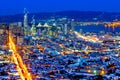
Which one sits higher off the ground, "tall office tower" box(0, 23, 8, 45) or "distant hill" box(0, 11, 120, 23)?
"distant hill" box(0, 11, 120, 23)

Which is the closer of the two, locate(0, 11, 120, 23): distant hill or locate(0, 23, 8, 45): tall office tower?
locate(0, 23, 8, 45): tall office tower

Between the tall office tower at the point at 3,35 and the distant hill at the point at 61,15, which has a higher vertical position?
the distant hill at the point at 61,15

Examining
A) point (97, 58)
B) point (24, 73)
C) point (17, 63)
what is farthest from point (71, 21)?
point (24, 73)

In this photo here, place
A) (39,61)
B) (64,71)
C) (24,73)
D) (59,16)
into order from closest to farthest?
(24,73) → (64,71) → (39,61) → (59,16)

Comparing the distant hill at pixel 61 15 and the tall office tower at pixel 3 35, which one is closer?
the tall office tower at pixel 3 35

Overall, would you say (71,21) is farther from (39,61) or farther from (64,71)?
(64,71)

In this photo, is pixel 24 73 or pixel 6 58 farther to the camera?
pixel 6 58

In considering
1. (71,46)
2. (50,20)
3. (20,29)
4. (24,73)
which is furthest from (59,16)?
(24,73)

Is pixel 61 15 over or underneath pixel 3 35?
over

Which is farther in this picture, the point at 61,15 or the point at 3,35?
the point at 61,15

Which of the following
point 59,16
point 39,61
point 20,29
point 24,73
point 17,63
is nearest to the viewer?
point 24,73

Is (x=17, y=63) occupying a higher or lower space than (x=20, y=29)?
lower
